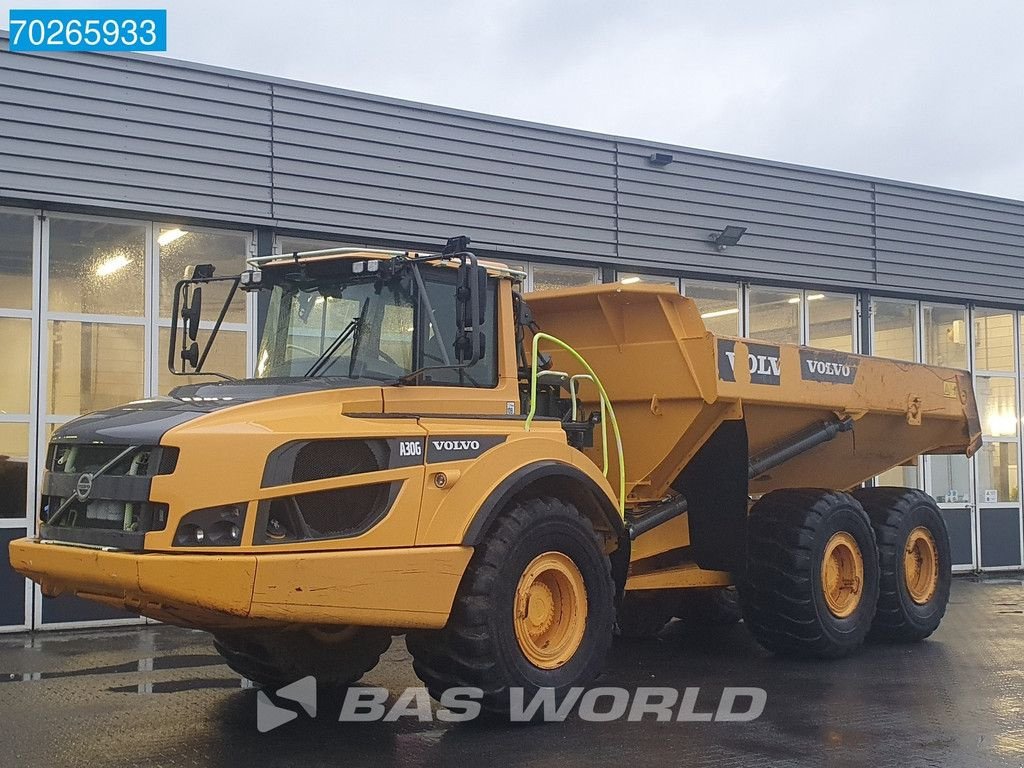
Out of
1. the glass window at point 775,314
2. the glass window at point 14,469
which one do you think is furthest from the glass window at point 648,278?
the glass window at point 14,469

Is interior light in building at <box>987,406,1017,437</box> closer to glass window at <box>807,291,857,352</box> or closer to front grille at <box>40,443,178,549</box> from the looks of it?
glass window at <box>807,291,857,352</box>

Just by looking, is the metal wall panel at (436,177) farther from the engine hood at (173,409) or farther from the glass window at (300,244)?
the engine hood at (173,409)

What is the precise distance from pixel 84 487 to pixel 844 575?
627cm

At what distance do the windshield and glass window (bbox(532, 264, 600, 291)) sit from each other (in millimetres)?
7476

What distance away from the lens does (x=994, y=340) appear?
1892cm

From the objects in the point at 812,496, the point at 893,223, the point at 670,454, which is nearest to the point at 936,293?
the point at 893,223

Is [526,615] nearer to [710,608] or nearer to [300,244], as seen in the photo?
[710,608]

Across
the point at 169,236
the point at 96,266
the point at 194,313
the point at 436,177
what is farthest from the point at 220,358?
the point at 194,313

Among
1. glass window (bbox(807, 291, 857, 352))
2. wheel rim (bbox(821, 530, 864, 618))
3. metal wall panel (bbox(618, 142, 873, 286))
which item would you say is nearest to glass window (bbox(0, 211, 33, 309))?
metal wall panel (bbox(618, 142, 873, 286))

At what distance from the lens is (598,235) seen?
Result: 50.1 ft

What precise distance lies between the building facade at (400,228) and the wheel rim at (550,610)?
6226mm

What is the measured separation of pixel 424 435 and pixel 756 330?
1059cm

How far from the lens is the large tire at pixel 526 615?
6824mm

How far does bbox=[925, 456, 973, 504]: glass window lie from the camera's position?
17.8 meters
